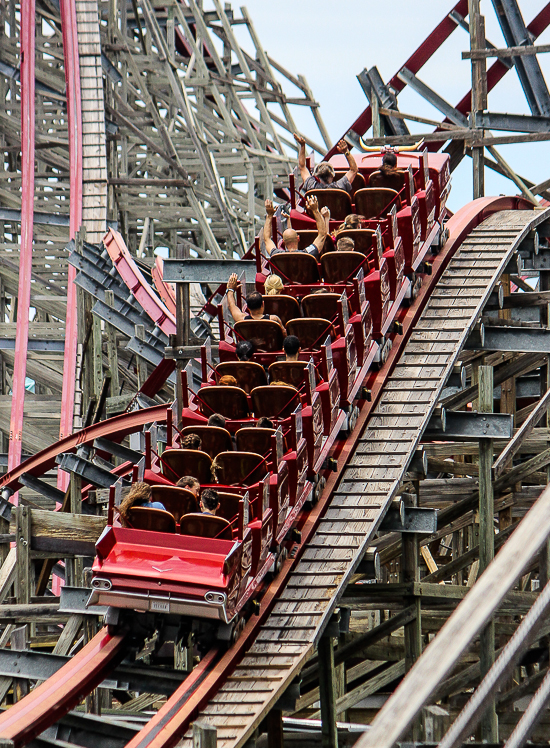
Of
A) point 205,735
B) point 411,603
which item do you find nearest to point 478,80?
point 411,603

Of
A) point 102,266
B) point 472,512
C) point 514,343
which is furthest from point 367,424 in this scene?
point 102,266

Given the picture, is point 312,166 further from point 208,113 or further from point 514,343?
point 208,113

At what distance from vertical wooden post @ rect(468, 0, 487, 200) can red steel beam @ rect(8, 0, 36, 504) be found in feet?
17.3

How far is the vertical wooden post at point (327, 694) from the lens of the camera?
7.59m

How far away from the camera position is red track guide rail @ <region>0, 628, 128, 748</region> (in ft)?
20.0

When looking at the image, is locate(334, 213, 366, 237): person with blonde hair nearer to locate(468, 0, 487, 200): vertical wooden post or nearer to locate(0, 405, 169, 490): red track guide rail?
locate(0, 405, 169, 490): red track guide rail

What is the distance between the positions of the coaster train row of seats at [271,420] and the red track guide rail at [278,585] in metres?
0.10

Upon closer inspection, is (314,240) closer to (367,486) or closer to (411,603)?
(367,486)

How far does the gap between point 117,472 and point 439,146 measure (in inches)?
228

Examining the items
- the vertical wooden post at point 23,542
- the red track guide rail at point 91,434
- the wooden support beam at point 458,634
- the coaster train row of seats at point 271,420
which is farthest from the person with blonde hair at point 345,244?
the wooden support beam at point 458,634

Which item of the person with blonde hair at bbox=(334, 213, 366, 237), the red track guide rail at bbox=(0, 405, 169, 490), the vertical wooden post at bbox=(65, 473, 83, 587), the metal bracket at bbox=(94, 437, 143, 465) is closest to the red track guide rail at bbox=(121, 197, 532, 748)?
the person with blonde hair at bbox=(334, 213, 366, 237)

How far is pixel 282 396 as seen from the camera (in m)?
8.33

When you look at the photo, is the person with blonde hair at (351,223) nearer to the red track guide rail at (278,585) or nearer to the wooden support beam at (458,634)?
the red track guide rail at (278,585)

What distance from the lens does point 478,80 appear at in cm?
1273
